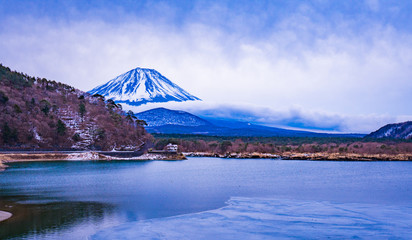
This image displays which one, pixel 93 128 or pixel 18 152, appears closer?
pixel 18 152

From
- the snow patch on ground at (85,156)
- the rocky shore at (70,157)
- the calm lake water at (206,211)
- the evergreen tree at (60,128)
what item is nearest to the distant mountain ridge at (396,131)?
the rocky shore at (70,157)

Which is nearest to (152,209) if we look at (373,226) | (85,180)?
(373,226)

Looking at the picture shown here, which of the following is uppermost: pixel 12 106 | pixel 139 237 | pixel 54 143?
pixel 12 106

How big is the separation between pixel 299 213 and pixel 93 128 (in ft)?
226

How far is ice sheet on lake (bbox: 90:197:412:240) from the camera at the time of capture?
49.0 feet

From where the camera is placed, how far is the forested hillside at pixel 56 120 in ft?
236

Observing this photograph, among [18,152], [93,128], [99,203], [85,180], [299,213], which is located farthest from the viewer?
[93,128]

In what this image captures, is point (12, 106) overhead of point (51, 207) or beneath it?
overhead

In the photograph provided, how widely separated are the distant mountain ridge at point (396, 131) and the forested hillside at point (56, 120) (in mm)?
128467

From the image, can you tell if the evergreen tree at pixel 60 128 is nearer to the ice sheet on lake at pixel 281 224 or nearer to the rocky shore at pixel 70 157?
the rocky shore at pixel 70 157

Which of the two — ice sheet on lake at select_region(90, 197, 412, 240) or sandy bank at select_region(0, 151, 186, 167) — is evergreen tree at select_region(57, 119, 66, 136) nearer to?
sandy bank at select_region(0, 151, 186, 167)

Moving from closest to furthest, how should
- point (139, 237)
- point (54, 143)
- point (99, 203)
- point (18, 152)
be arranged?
point (139, 237), point (99, 203), point (18, 152), point (54, 143)

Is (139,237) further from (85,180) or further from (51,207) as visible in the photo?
(85,180)

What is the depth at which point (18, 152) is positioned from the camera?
64562 millimetres
